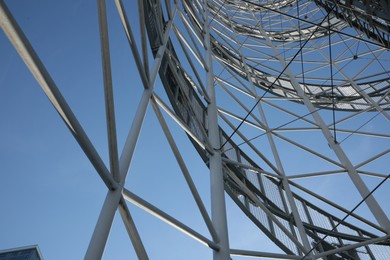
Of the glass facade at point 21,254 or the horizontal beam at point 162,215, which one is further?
the glass facade at point 21,254

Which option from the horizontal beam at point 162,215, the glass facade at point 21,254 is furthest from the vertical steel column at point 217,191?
the glass facade at point 21,254

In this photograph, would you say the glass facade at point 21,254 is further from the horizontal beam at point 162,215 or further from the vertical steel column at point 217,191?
the horizontal beam at point 162,215

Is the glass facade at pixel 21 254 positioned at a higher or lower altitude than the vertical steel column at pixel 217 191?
higher

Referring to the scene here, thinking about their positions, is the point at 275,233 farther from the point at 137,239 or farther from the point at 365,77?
the point at 365,77

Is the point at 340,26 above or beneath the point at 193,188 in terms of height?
above

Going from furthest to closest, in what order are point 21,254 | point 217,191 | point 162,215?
1. point 21,254
2. point 217,191
3. point 162,215

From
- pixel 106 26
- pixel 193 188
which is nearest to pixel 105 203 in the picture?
pixel 106 26

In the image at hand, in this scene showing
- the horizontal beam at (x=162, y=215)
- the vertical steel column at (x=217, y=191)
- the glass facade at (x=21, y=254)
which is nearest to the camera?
the horizontal beam at (x=162, y=215)

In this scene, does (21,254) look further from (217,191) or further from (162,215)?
(162,215)

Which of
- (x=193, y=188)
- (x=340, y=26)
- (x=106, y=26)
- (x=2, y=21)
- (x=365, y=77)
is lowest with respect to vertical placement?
(x=2, y=21)

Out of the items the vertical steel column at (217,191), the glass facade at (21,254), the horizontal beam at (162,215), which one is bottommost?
the horizontal beam at (162,215)

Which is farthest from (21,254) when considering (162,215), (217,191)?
(162,215)

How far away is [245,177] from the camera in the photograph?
403 inches

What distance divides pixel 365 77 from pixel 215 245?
15.9 metres
